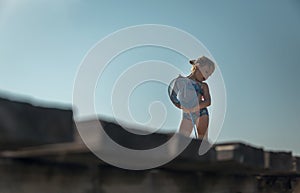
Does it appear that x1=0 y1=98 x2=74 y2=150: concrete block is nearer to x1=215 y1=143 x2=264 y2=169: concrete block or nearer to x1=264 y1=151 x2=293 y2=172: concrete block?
x1=215 y1=143 x2=264 y2=169: concrete block

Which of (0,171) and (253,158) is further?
(253,158)

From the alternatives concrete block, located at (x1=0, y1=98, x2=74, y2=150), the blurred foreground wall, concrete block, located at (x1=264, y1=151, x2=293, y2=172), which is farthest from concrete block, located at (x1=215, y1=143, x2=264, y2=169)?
concrete block, located at (x1=0, y1=98, x2=74, y2=150)

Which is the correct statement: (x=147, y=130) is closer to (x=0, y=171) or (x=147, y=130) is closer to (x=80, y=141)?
(x=80, y=141)

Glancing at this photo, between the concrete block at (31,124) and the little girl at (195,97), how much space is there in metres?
2.43

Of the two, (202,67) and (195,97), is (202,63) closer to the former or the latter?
(202,67)

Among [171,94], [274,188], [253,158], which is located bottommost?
[274,188]

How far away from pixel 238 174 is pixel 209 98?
106 cm

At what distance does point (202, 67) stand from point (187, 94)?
18.4 inches

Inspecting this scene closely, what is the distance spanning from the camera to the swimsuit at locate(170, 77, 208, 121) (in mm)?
4746

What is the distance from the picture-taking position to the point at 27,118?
218 cm

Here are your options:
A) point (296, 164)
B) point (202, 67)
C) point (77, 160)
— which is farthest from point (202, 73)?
point (77, 160)

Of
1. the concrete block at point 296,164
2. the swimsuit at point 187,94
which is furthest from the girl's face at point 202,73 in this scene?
the concrete block at point 296,164

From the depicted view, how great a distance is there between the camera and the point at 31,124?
221cm

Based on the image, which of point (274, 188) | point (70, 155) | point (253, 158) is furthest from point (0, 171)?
point (274, 188)
